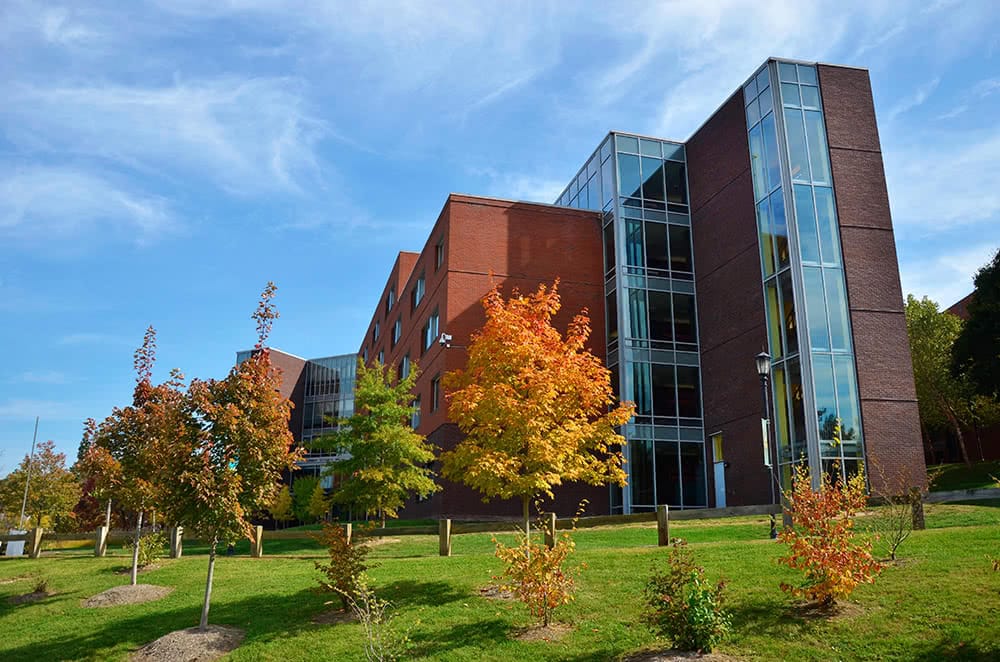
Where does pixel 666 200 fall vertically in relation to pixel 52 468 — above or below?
above

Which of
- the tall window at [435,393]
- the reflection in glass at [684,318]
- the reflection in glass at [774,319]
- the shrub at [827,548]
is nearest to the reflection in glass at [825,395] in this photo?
the reflection in glass at [774,319]

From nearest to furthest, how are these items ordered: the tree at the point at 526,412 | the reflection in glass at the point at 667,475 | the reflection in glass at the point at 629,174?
the tree at the point at 526,412
the reflection in glass at the point at 667,475
the reflection in glass at the point at 629,174

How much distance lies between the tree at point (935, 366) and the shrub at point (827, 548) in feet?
117

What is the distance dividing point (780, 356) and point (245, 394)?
69.5 ft

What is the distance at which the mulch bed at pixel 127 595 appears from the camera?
1659 centimetres

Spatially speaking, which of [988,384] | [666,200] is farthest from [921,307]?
[666,200]

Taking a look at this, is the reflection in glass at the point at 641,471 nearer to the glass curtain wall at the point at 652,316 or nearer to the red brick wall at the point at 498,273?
the glass curtain wall at the point at 652,316

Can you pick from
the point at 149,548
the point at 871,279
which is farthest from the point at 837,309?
the point at 149,548

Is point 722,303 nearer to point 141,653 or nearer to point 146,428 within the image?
point 146,428

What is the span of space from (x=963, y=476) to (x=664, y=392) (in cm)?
1980

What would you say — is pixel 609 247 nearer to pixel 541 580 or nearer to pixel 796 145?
pixel 796 145

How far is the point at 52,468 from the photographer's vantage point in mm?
45000

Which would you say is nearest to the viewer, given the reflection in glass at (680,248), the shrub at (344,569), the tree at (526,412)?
the shrub at (344,569)

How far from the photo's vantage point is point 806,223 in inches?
1144
